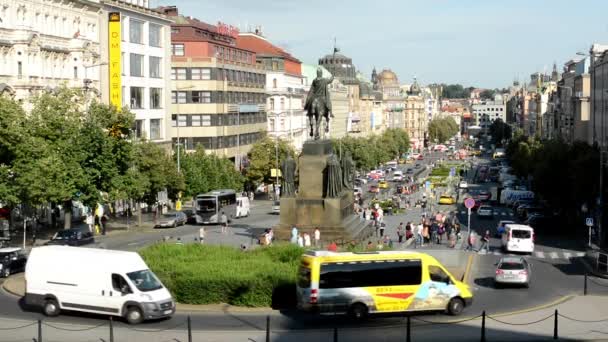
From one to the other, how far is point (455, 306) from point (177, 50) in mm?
77403

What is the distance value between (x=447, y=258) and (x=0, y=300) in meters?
20.7

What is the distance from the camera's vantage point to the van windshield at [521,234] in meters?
51.6

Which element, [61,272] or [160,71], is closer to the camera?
[61,272]

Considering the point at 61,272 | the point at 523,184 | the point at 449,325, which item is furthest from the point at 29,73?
the point at 523,184

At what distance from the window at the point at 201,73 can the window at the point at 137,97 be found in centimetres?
1690

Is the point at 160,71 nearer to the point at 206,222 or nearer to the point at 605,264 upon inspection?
the point at 206,222

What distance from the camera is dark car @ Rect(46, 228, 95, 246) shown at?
4944 centimetres

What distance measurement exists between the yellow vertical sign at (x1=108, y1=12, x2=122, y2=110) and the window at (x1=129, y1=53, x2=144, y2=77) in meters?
4.18

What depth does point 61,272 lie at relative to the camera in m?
29.6

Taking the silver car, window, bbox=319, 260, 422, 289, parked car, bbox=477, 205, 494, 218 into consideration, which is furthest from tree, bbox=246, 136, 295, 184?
window, bbox=319, 260, 422, 289

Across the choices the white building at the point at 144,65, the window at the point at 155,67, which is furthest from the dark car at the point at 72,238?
the window at the point at 155,67

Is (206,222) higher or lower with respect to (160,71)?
lower

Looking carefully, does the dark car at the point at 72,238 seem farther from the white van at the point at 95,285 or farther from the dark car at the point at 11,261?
the white van at the point at 95,285

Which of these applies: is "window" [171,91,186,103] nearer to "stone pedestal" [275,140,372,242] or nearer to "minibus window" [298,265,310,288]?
"stone pedestal" [275,140,372,242]
